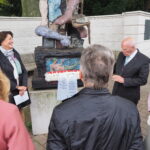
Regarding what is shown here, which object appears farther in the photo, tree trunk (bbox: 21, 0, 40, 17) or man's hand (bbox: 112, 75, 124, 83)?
tree trunk (bbox: 21, 0, 40, 17)

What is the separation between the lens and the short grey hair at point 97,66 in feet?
5.66

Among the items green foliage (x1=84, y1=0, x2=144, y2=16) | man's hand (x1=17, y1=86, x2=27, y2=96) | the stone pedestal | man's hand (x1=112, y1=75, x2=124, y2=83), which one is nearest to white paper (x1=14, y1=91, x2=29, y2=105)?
man's hand (x1=17, y1=86, x2=27, y2=96)

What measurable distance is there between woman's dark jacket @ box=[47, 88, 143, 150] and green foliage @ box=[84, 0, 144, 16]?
571 inches

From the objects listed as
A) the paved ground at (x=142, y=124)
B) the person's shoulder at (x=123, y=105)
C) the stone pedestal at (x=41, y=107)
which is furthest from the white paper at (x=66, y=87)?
the person's shoulder at (x=123, y=105)

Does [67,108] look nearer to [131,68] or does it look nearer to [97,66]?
[97,66]

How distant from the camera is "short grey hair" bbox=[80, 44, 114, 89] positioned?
68.0 inches

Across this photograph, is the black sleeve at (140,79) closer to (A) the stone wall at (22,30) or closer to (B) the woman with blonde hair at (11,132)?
(B) the woman with blonde hair at (11,132)

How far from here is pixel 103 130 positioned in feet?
5.71

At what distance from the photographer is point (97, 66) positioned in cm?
172

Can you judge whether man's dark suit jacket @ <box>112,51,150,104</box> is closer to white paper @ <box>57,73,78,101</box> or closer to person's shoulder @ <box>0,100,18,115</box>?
white paper @ <box>57,73,78,101</box>

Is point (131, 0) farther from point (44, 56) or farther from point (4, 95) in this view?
point (4, 95)

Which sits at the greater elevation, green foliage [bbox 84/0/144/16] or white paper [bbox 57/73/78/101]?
green foliage [bbox 84/0/144/16]

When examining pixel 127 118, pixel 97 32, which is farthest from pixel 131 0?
pixel 127 118

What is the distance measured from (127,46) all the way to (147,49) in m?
8.65
